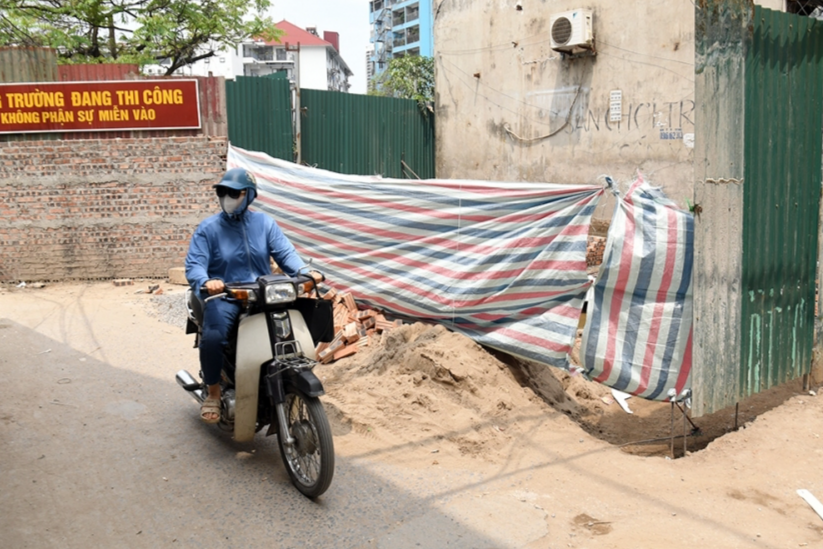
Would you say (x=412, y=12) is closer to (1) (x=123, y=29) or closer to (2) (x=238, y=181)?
(1) (x=123, y=29)

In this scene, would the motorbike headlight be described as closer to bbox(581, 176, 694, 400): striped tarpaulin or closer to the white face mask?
the white face mask

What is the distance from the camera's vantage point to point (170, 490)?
4102mm

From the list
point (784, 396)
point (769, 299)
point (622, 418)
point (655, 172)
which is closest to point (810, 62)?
point (769, 299)

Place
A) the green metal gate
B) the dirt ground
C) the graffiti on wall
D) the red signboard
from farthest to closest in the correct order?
the graffiti on wall, the red signboard, the green metal gate, the dirt ground

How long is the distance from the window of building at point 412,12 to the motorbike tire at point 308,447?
85026mm

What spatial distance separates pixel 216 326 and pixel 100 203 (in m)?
6.90

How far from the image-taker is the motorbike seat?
15.0 feet

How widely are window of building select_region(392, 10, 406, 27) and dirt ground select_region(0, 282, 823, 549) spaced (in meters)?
84.2

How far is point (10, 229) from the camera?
10102 mm

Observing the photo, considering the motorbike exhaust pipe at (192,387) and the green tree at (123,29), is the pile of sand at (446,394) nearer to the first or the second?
the motorbike exhaust pipe at (192,387)

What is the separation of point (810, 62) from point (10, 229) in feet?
32.9

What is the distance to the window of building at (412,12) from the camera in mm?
83188

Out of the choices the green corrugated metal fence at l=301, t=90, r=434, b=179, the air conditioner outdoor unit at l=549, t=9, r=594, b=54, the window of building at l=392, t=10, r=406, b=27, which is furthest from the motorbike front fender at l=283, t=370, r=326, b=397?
the window of building at l=392, t=10, r=406, b=27

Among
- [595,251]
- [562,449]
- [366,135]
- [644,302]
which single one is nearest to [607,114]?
[595,251]
